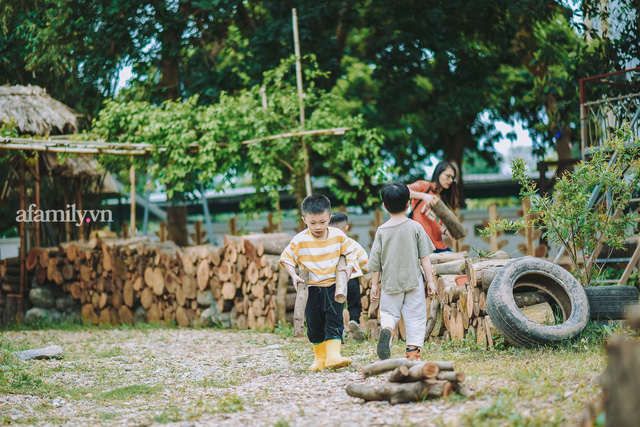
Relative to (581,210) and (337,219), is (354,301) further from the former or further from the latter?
(581,210)

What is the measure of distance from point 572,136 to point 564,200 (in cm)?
1208

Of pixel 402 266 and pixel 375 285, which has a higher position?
pixel 402 266

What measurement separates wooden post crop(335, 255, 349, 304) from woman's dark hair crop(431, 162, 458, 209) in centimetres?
200

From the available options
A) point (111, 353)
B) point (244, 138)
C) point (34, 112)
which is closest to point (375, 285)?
point (111, 353)

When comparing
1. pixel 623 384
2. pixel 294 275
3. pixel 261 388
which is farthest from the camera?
pixel 294 275

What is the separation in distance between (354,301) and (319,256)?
204 centimetres

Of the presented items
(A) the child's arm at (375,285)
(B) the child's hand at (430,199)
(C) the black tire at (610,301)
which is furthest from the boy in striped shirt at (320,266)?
(C) the black tire at (610,301)

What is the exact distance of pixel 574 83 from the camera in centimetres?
1255

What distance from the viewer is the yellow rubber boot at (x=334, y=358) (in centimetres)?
607

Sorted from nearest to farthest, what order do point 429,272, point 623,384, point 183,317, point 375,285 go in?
1. point 623,384
2. point 429,272
3. point 375,285
4. point 183,317

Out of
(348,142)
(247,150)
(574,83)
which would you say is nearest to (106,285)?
(247,150)

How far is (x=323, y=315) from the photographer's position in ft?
21.0

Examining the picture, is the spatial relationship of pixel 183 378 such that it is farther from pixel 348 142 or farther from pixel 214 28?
pixel 214 28

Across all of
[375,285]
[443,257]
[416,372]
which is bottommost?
[416,372]
